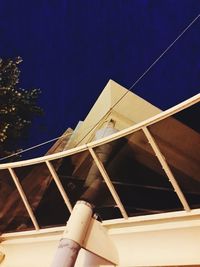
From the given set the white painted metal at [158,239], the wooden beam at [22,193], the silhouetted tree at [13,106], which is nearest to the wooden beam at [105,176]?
the white painted metal at [158,239]

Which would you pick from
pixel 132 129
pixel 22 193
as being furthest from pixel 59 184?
pixel 132 129

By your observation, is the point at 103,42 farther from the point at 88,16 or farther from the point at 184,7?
the point at 184,7

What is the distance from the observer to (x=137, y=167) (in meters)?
4.26

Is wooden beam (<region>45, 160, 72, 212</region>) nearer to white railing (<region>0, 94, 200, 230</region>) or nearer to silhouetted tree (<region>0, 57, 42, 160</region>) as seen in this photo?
white railing (<region>0, 94, 200, 230</region>)

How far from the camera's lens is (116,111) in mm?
8578

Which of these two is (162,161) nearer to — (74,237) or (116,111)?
(74,237)

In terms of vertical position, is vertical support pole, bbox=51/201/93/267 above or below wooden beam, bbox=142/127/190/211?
below

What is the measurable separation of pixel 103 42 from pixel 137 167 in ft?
96.0

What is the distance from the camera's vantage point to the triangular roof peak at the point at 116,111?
27.9 feet

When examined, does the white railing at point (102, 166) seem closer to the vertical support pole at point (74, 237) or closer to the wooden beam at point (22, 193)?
the wooden beam at point (22, 193)

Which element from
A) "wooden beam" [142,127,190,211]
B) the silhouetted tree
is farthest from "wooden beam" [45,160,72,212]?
the silhouetted tree

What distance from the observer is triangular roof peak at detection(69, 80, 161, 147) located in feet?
27.9

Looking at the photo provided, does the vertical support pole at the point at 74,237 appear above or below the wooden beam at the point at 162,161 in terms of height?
below

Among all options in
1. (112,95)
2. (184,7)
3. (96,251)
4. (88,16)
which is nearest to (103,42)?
(88,16)
